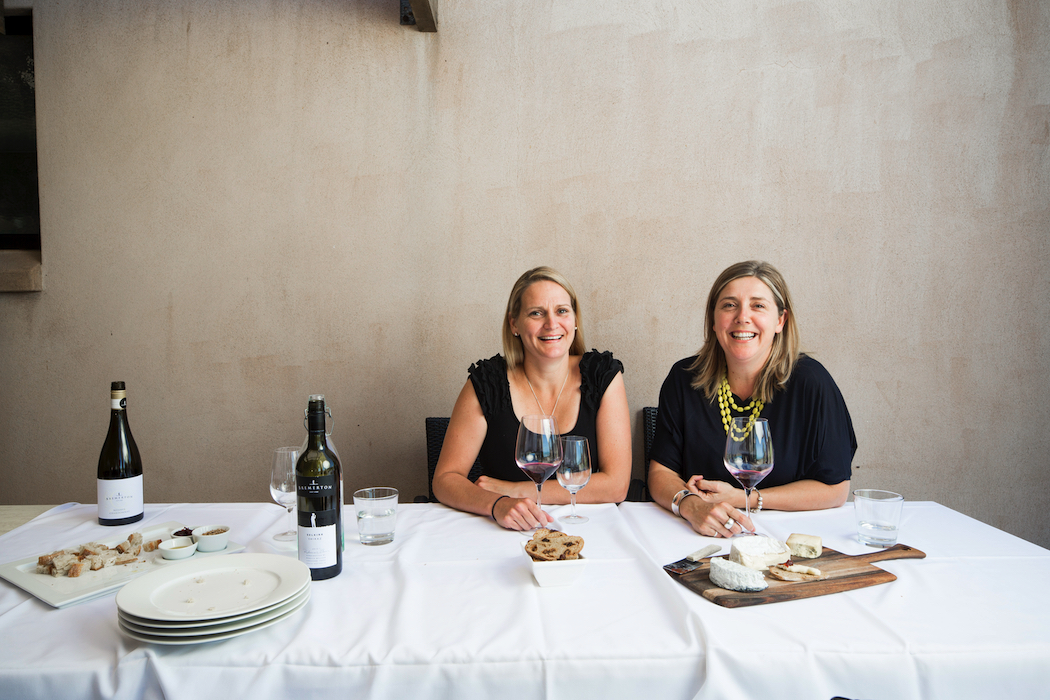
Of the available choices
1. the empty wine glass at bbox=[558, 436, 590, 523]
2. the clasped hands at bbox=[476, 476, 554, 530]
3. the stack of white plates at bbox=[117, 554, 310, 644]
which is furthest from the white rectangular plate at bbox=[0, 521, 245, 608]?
the empty wine glass at bbox=[558, 436, 590, 523]

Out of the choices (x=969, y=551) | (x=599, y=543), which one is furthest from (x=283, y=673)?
(x=969, y=551)

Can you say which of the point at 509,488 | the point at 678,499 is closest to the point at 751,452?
the point at 678,499

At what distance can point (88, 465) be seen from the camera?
2.75 m

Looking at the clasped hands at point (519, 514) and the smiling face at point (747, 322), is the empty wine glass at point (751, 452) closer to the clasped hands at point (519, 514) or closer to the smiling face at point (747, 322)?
the clasped hands at point (519, 514)

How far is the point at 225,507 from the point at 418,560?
69cm

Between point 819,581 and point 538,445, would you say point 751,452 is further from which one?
point 538,445

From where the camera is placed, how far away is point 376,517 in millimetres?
1323

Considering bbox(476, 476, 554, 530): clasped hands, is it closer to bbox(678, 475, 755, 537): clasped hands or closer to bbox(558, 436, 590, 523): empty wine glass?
bbox(558, 436, 590, 523): empty wine glass

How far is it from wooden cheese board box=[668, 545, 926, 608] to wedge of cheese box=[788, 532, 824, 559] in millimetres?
11

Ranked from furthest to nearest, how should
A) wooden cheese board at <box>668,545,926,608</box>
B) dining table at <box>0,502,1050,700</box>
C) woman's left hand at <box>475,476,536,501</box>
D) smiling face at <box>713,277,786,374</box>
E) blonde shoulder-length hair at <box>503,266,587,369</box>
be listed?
blonde shoulder-length hair at <box>503,266,587,369</box> < smiling face at <box>713,277,786,374</box> < woman's left hand at <box>475,476,536,501</box> < wooden cheese board at <box>668,545,926,608</box> < dining table at <box>0,502,1050,700</box>

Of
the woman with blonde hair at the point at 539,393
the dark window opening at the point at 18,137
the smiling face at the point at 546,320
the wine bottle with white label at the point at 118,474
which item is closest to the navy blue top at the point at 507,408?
the woman with blonde hair at the point at 539,393

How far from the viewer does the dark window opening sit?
2742mm

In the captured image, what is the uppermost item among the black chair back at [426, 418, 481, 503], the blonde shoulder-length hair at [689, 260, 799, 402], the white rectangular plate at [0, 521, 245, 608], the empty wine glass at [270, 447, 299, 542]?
the blonde shoulder-length hair at [689, 260, 799, 402]

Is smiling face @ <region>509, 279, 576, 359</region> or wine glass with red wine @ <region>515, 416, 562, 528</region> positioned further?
smiling face @ <region>509, 279, 576, 359</region>
